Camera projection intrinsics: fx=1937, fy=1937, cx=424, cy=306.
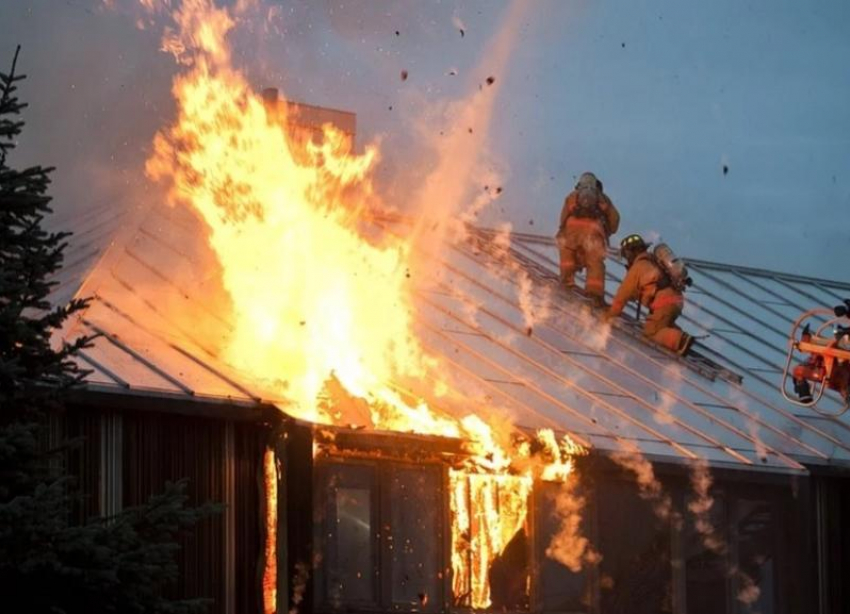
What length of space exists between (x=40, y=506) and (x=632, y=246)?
49.6 ft

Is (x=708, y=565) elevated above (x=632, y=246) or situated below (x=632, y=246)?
below

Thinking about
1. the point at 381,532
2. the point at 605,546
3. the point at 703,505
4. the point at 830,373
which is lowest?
the point at 605,546

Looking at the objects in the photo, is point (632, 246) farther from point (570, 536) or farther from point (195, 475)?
point (195, 475)

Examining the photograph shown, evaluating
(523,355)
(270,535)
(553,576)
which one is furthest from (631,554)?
(270,535)

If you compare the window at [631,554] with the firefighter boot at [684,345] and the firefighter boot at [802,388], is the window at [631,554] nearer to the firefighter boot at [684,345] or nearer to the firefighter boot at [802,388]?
the firefighter boot at [802,388]

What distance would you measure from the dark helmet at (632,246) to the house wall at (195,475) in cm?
1000

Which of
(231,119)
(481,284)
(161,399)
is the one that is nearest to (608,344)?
(481,284)

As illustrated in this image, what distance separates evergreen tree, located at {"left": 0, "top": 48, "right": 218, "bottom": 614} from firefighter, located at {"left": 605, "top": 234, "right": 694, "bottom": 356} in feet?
42.0

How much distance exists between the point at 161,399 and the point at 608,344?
9.21 metres

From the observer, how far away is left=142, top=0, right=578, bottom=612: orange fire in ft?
61.8

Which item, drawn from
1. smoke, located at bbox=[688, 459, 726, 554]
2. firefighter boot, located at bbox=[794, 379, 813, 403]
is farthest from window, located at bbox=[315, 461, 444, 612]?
firefighter boot, located at bbox=[794, 379, 813, 403]

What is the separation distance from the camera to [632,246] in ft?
86.2

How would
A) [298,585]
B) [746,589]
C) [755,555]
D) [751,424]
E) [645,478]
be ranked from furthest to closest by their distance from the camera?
1. [751,424]
2. [755,555]
3. [746,589]
4. [645,478]
5. [298,585]

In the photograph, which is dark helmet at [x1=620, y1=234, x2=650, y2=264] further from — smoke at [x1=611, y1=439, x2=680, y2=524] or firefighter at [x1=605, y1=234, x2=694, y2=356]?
smoke at [x1=611, y1=439, x2=680, y2=524]
